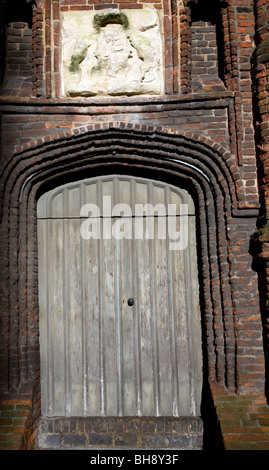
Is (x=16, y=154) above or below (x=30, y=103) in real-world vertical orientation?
below

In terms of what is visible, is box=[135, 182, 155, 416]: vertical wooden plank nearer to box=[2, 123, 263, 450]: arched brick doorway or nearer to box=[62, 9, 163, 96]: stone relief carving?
box=[2, 123, 263, 450]: arched brick doorway

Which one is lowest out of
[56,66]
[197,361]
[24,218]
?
[197,361]

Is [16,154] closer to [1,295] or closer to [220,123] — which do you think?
[1,295]

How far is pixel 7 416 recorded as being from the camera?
4.23m

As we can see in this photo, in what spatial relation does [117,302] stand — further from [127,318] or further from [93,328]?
[93,328]

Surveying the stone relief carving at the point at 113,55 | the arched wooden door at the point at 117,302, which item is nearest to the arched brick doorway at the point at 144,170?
the arched wooden door at the point at 117,302

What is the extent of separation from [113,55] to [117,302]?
2.86 meters

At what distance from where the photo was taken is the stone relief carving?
474cm
